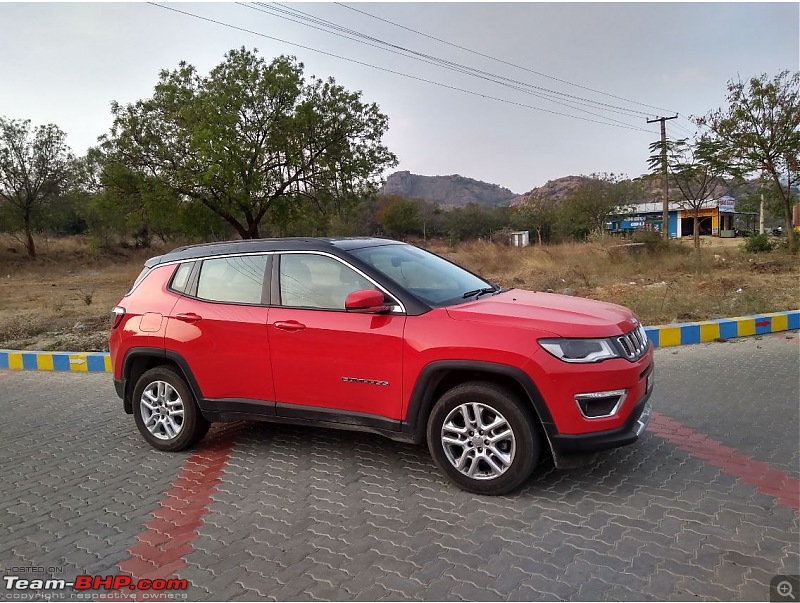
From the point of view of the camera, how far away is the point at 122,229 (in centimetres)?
4238

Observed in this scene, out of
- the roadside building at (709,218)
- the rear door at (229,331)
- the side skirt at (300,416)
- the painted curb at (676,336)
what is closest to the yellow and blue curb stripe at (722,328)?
the painted curb at (676,336)

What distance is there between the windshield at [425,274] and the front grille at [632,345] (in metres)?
1.10

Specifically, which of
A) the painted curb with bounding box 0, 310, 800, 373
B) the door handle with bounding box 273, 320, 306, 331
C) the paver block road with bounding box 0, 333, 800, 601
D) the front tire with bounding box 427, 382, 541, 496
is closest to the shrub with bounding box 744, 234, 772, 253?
the painted curb with bounding box 0, 310, 800, 373

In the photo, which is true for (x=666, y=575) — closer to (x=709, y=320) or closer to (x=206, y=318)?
(x=206, y=318)

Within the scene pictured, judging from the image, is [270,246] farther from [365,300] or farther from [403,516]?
[403,516]

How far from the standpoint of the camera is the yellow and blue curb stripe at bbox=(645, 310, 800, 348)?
27.7ft

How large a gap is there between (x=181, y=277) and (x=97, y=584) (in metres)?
2.59

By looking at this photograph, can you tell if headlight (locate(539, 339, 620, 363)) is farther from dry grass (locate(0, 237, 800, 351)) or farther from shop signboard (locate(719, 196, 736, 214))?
shop signboard (locate(719, 196, 736, 214))

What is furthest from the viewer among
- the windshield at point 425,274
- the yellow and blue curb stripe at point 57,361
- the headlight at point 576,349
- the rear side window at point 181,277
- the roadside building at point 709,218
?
the roadside building at point 709,218

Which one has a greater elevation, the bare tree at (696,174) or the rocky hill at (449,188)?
the rocky hill at (449,188)

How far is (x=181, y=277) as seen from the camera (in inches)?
196

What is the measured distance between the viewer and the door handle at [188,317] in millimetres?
4664

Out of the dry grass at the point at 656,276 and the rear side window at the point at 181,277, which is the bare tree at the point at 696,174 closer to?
the dry grass at the point at 656,276

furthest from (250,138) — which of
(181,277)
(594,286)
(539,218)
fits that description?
(539,218)
